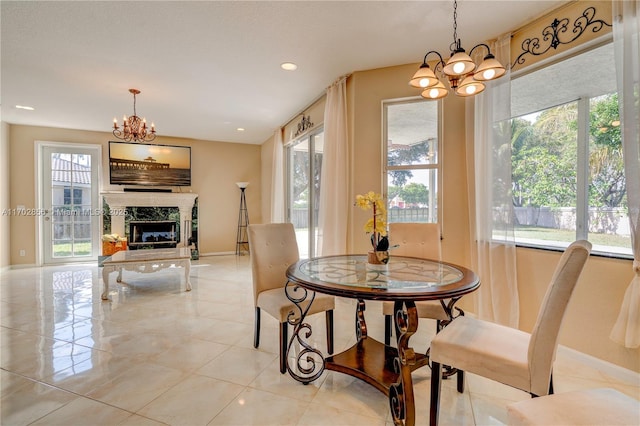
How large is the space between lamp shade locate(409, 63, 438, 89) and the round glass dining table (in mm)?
1212

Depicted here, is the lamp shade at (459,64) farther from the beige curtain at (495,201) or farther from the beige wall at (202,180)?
the beige wall at (202,180)

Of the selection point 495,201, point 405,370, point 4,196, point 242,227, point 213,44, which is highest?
point 213,44

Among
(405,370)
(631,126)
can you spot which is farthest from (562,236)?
(405,370)

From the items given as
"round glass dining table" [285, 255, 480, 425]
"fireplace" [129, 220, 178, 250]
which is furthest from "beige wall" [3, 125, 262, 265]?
"round glass dining table" [285, 255, 480, 425]

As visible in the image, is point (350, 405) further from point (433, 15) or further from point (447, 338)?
point (433, 15)

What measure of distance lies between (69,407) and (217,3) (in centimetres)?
282

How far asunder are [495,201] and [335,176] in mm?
1703

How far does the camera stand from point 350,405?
1707 mm

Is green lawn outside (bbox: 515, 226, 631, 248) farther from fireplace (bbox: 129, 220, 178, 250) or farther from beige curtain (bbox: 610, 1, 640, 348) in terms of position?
fireplace (bbox: 129, 220, 178, 250)

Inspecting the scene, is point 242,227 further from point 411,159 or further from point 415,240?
point 415,240

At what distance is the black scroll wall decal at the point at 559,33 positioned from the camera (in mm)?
2088

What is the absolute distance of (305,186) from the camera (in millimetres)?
5039

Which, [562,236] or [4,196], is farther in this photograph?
[4,196]

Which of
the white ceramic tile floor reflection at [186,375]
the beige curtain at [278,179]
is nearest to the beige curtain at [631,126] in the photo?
the white ceramic tile floor reflection at [186,375]
